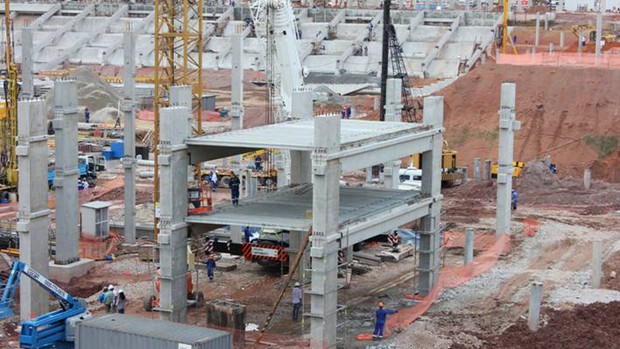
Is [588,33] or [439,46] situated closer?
[588,33]

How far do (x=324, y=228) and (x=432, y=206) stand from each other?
21.4ft

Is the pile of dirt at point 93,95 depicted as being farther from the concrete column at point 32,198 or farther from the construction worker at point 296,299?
the construction worker at point 296,299

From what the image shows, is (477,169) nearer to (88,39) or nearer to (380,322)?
(380,322)

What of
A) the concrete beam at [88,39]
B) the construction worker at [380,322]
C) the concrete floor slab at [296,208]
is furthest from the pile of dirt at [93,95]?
the construction worker at [380,322]

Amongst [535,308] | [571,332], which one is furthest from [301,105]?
[571,332]

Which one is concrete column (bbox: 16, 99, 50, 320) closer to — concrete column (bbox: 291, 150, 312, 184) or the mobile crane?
the mobile crane

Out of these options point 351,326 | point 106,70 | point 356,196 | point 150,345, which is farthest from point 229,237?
point 106,70

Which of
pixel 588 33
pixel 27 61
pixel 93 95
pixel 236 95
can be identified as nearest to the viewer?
pixel 236 95

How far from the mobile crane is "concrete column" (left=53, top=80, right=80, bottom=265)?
20.2ft

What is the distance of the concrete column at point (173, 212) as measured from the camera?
86.3 ft

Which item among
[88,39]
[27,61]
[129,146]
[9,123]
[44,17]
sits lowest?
[129,146]

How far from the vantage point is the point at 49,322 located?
80.8ft

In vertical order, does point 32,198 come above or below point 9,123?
below

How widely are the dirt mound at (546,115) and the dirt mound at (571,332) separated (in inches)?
984
